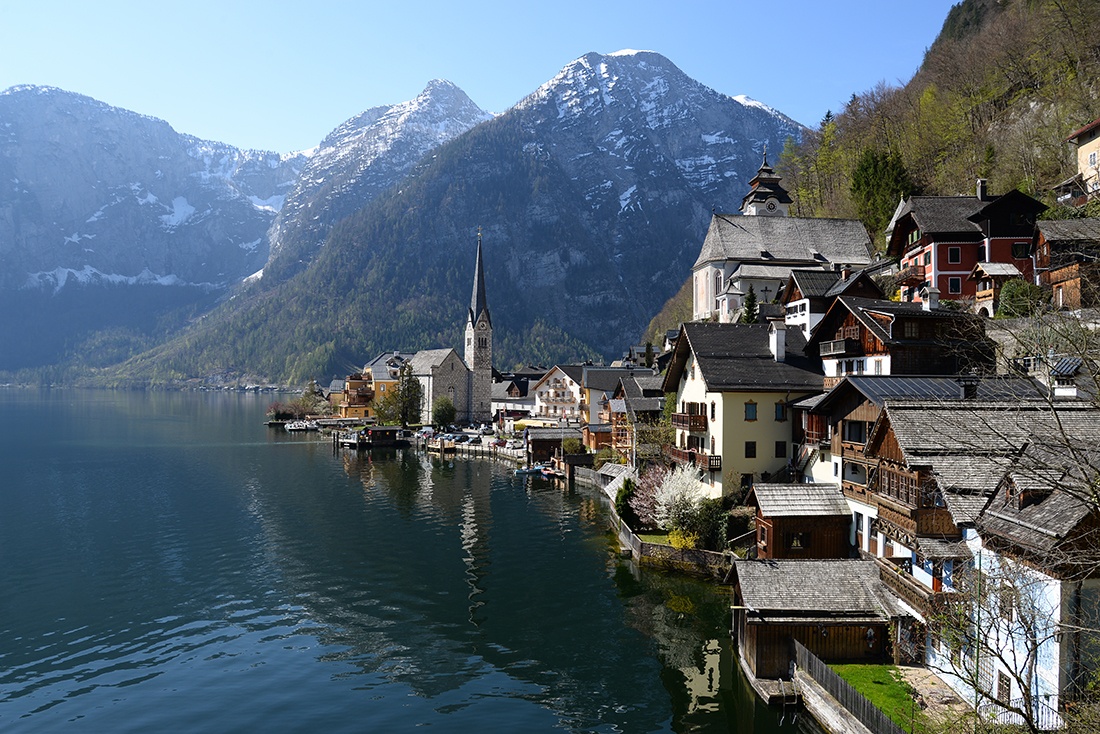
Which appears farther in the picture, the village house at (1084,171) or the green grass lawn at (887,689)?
the village house at (1084,171)

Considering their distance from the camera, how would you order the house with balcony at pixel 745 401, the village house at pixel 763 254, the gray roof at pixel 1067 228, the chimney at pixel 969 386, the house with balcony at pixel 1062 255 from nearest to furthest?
the chimney at pixel 969 386 → the house with balcony at pixel 745 401 → the house with balcony at pixel 1062 255 → the gray roof at pixel 1067 228 → the village house at pixel 763 254

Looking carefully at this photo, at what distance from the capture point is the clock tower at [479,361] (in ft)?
525

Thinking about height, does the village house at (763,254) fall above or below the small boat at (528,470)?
above

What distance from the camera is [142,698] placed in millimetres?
29625

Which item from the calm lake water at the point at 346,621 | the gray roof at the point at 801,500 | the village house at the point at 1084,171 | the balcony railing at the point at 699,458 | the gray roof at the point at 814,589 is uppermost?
the village house at the point at 1084,171

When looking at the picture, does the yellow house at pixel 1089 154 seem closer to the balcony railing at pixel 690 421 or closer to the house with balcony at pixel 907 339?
the house with balcony at pixel 907 339

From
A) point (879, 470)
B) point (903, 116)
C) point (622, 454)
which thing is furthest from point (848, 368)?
point (903, 116)

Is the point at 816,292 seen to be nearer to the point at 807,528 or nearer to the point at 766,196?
the point at 807,528

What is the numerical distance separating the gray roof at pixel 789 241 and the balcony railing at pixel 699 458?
4456cm

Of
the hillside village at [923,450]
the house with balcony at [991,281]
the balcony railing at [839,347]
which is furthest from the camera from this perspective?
the house with balcony at [991,281]

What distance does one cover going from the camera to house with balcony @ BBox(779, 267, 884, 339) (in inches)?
2093

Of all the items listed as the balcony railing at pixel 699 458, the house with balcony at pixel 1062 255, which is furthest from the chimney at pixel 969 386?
the house with balcony at pixel 1062 255

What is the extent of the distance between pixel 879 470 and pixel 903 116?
290 feet

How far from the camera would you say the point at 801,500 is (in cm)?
3822
